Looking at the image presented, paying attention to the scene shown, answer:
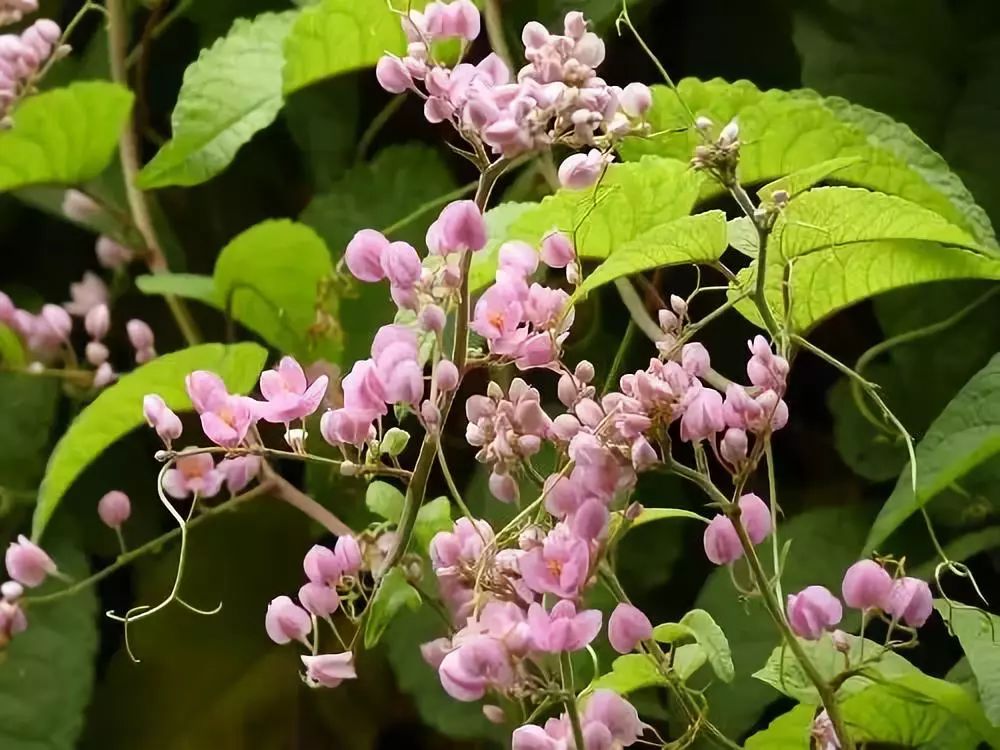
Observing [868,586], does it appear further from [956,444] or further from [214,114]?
[214,114]

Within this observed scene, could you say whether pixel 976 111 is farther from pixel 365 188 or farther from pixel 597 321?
pixel 365 188

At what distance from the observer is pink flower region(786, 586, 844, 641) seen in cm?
29

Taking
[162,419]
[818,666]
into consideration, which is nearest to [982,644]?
[818,666]

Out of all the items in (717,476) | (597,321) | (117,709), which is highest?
(597,321)

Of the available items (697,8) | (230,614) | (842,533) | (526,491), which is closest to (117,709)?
(230,614)

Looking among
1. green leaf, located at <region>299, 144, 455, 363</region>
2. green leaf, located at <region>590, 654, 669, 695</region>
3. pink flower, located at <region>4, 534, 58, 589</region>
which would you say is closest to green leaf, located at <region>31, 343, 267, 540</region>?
pink flower, located at <region>4, 534, 58, 589</region>

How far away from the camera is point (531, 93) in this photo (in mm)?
255

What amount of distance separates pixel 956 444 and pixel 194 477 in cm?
29

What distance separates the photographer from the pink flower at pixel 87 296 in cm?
63

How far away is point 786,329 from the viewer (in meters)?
0.32

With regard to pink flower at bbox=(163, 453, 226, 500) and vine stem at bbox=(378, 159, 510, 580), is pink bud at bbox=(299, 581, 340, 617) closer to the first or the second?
vine stem at bbox=(378, 159, 510, 580)

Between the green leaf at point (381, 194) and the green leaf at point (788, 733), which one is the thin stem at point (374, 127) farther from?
the green leaf at point (788, 733)

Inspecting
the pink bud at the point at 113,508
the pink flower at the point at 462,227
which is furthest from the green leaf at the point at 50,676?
the pink flower at the point at 462,227

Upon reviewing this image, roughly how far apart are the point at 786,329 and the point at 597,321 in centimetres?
18
